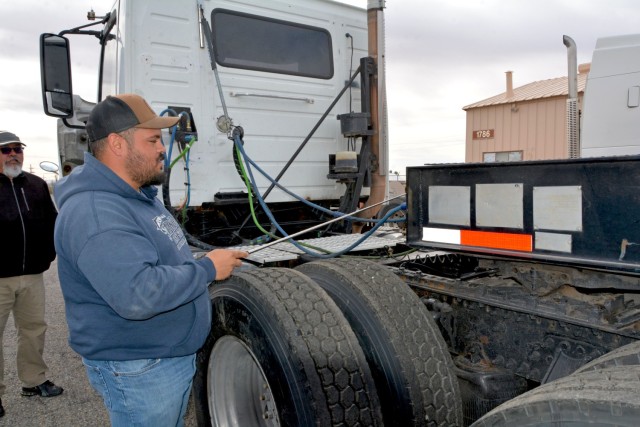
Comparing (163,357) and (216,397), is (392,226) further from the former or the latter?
(163,357)

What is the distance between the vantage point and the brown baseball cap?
2.08 metres

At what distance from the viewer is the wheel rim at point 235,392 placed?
271cm

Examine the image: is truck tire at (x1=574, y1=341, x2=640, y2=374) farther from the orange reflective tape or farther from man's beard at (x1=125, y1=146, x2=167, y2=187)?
man's beard at (x1=125, y1=146, x2=167, y2=187)

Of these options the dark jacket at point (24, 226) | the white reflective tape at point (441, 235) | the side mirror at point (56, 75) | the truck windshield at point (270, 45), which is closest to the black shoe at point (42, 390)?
the dark jacket at point (24, 226)

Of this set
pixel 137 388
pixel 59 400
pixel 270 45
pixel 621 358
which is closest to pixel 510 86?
pixel 270 45

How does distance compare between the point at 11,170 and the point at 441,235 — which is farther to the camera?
the point at 11,170

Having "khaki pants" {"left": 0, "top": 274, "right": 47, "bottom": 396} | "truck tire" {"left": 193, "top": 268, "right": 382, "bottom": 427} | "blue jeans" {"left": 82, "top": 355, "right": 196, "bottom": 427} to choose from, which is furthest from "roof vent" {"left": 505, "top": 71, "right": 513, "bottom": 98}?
"khaki pants" {"left": 0, "top": 274, "right": 47, "bottom": 396}

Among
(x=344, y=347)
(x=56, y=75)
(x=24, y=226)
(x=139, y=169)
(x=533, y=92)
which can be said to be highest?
(x=56, y=75)

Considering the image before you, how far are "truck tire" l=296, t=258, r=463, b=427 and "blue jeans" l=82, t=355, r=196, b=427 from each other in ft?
2.61

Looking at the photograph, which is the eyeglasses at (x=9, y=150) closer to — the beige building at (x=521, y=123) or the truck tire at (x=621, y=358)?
the beige building at (x=521, y=123)

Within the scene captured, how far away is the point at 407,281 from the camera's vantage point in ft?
8.55

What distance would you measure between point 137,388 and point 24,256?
2.63 metres

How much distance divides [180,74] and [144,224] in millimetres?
2006

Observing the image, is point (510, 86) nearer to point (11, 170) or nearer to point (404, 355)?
point (404, 355)
